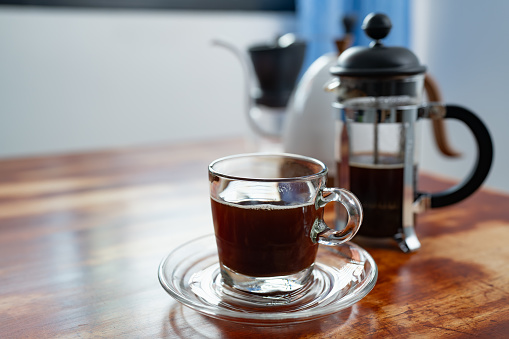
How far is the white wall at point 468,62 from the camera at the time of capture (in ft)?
6.14

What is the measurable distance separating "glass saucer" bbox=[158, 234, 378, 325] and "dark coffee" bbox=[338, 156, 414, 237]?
7cm

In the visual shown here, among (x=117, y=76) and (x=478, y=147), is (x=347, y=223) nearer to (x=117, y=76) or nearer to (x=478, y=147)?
(x=478, y=147)

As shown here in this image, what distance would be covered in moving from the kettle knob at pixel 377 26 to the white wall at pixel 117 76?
1919 millimetres

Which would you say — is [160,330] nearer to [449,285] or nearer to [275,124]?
[449,285]

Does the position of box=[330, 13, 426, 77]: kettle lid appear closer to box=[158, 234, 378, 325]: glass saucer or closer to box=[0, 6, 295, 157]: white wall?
box=[158, 234, 378, 325]: glass saucer

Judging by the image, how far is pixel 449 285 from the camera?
54 centimetres

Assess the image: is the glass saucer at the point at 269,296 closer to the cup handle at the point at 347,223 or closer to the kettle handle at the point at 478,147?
the cup handle at the point at 347,223

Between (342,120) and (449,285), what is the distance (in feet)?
0.79

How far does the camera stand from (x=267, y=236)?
1.60 feet

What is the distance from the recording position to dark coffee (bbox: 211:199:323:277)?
0.49m

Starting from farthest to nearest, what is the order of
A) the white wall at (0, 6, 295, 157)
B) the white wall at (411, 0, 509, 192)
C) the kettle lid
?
the white wall at (0, 6, 295, 157) < the white wall at (411, 0, 509, 192) < the kettle lid

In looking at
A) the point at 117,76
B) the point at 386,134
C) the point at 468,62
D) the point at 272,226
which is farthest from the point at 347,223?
the point at 117,76

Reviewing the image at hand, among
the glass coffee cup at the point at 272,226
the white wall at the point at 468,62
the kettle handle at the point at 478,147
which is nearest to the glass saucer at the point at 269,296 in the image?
the glass coffee cup at the point at 272,226

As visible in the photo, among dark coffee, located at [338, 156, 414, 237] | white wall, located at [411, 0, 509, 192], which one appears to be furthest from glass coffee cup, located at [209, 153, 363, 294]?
white wall, located at [411, 0, 509, 192]
